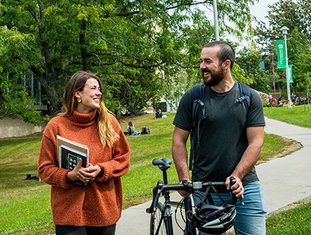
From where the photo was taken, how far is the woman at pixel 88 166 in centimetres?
337

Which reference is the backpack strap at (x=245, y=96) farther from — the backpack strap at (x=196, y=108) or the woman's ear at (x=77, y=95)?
the woman's ear at (x=77, y=95)

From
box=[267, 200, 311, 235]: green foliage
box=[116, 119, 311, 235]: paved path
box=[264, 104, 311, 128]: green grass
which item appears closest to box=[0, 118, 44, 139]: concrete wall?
box=[264, 104, 311, 128]: green grass

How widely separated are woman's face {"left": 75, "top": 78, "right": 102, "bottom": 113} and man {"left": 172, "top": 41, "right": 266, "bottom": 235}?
2.53ft

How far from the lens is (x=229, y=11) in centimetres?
1784

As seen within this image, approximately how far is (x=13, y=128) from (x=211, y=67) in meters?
38.0

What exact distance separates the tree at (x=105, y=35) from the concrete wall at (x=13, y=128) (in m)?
22.3

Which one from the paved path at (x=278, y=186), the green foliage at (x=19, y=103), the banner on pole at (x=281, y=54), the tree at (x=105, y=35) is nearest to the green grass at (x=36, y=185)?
the paved path at (x=278, y=186)

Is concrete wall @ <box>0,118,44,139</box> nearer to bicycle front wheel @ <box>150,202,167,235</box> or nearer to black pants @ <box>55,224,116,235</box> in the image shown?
bicycle front wheel @ <box>150,202,167,235</box>

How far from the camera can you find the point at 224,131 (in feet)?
10.9

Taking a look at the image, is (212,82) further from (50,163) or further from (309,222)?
(309,222)

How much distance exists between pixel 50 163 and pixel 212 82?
4.17ft

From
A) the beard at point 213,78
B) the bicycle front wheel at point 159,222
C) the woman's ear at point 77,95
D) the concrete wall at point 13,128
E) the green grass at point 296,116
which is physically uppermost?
the beard at point 213,78

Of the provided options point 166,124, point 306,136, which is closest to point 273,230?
point 306,136

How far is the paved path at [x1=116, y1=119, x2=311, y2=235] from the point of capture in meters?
6.63
